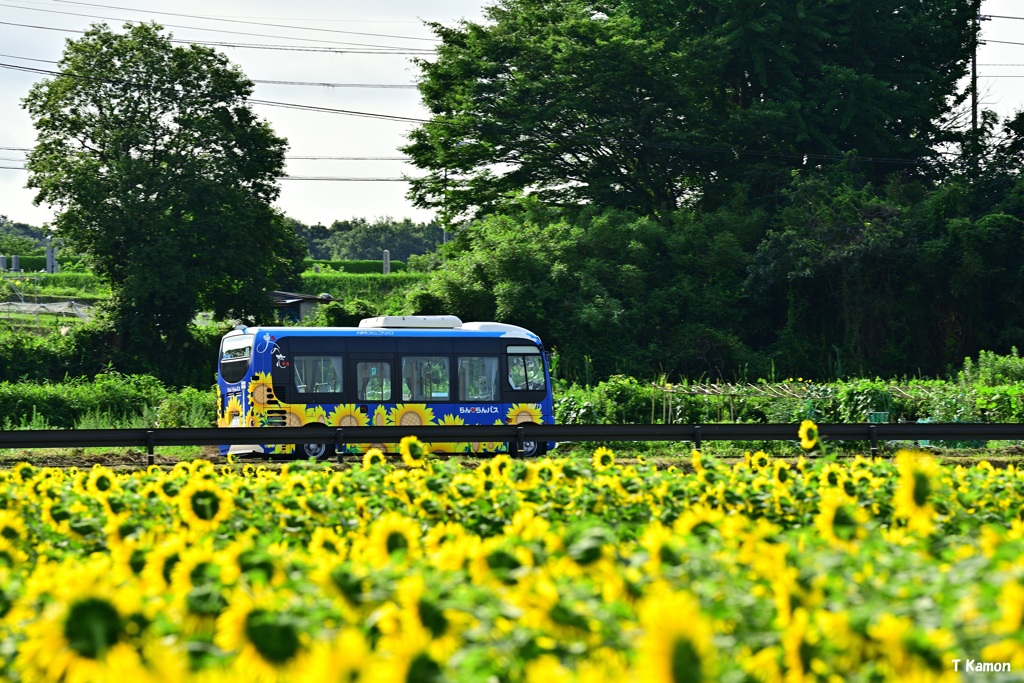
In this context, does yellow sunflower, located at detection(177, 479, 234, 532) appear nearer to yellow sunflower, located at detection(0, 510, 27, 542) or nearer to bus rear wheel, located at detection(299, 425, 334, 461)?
yellow sunflower, located at detection(0, 510, 27, 542)

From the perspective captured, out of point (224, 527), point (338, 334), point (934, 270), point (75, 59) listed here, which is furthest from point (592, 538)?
point (75, 59)

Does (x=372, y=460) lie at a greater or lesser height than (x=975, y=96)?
lesser

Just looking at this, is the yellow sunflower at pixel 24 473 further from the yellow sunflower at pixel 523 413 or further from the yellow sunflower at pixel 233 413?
the yellow sunflower at pixel 523 413

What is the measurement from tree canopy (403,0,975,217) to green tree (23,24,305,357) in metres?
7.59

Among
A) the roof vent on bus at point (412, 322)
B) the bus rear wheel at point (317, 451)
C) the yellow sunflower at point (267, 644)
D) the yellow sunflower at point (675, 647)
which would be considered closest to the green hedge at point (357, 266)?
the roof vent on bus at point (412, 322)

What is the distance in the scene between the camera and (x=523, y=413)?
922 inches

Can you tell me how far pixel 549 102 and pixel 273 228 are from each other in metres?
11.6

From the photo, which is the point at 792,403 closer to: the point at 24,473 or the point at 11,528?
the point at 24,473

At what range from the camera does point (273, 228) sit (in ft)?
148

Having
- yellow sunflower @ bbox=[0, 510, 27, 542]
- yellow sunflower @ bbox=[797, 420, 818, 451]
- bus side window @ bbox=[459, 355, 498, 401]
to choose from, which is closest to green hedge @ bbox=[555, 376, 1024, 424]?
bus side window @ bbox=[459, 355, 498, 401]

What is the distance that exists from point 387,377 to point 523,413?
2808 mm

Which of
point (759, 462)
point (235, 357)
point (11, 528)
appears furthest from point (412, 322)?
point (11, 528)

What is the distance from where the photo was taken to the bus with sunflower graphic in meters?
22.1

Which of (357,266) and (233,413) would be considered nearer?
(233,413)
